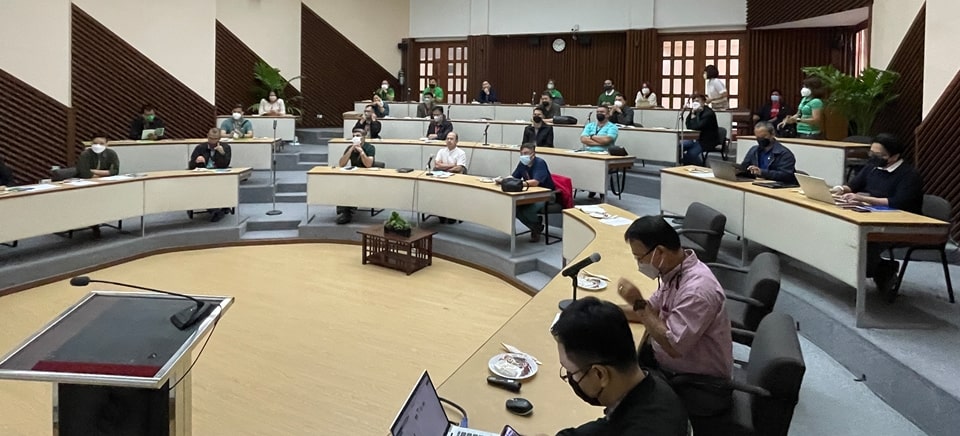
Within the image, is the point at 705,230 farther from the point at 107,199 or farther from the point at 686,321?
the point at 107,199

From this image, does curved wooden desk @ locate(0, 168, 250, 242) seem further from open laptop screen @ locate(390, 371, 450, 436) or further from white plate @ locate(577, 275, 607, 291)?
open laptop screen @ locate(390, 371, 450, 436)

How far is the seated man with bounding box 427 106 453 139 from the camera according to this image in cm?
1112

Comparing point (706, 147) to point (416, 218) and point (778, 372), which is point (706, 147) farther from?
point (778, 372)

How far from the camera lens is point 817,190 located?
4.83m

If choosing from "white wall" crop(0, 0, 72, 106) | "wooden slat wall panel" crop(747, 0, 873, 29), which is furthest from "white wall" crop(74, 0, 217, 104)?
"wooden slat wall panel" crop(747, 0, 873, 29)

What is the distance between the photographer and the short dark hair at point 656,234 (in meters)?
2.81

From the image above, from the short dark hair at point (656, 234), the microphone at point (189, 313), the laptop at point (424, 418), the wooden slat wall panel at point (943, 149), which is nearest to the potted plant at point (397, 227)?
the short dark hair at point (656, 234)

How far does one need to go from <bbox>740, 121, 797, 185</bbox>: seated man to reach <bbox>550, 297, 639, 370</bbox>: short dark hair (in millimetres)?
4973

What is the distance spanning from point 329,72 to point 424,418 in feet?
49.5

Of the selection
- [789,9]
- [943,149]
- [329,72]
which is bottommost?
[943,149]

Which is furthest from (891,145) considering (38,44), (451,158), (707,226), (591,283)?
(38,44)

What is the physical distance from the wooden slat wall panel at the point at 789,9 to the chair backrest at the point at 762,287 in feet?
26.0

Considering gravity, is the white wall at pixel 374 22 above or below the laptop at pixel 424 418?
above

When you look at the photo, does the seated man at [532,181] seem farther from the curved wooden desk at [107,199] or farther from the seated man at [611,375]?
the seated man at [611,375]
